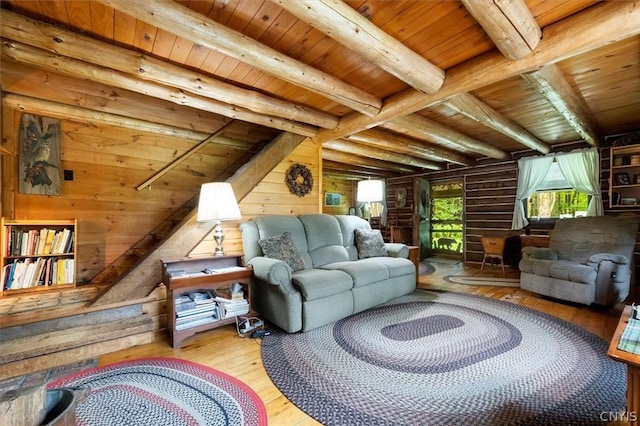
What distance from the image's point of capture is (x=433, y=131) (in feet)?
12.7

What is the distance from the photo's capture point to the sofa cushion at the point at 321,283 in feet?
8.26

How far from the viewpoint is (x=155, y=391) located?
1733mm

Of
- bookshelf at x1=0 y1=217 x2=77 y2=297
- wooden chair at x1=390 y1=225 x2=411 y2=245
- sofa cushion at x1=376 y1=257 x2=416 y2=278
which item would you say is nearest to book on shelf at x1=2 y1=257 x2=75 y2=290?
bookshelf at x1=0 y1=217 x2=77 y2=297

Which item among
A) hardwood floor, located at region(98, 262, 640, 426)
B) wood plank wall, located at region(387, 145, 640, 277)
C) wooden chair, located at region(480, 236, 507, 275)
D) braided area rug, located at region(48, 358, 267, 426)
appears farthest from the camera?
wood plank wall, located at region(387, 145, 640, 277)

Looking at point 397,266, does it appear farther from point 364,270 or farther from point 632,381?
point 632,381

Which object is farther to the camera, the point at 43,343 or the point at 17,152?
the point at 17,152

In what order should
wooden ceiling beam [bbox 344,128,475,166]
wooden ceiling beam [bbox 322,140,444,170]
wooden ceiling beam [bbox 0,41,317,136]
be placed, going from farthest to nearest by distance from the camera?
wooden ceiling beam [bbox 322,140,444,170] → wooden ceiling beam [bbox 344,128,475,166] → wooden ceiling beam [bbox 0,41,317,136]

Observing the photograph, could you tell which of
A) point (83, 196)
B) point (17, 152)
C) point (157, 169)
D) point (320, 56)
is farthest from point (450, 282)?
point (17, 152)

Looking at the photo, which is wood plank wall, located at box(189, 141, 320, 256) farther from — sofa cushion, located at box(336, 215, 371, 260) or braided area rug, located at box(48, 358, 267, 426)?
braided area rug, located at box(48, 358, 267, 426)

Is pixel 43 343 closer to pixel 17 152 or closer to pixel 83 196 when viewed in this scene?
pixel 83 196

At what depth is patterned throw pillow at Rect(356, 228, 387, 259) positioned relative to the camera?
373 cm

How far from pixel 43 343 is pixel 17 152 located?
200cm

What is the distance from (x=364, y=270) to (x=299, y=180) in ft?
5.23

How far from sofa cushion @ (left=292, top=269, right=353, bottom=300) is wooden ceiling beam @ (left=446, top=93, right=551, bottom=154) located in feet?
6.73
